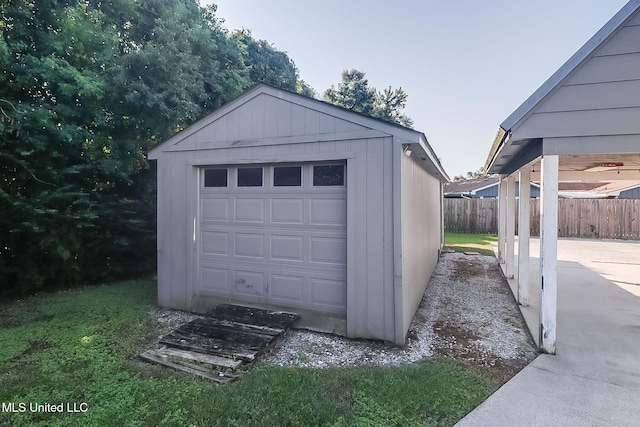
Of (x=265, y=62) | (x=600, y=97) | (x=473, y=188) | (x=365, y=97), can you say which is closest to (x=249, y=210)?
(x=600, y=97)

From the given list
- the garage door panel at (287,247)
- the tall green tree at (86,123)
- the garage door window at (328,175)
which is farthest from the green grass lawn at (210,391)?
the tall green tree at (86,123)

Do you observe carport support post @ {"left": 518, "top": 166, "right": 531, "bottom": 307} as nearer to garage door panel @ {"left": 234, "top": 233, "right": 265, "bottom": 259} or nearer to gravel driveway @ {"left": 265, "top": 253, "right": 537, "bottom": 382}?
gravel driveway @ {"left": 265, "top": 253, "right": 537, "bottom": 382}

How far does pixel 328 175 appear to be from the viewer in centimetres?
455

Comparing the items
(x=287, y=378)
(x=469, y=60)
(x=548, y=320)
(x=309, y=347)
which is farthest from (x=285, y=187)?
(x=469, y=60)

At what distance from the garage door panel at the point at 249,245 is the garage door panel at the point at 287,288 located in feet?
1.42

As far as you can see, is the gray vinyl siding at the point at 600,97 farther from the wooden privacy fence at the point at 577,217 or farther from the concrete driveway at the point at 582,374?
the wooden privacy fence at the point at 577,217

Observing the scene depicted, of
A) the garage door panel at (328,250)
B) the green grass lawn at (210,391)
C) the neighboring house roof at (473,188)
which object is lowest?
the green grass lawn at (210,391)

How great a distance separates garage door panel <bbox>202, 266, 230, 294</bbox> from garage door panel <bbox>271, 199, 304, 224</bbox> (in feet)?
4.01

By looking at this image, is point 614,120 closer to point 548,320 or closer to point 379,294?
point 548,320

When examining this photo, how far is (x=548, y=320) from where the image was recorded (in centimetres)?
370

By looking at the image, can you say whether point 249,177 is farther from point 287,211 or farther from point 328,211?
point 328,211

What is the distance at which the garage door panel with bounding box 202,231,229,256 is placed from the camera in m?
5.20

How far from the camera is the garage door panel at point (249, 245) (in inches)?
195

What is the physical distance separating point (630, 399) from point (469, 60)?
37.0ft
